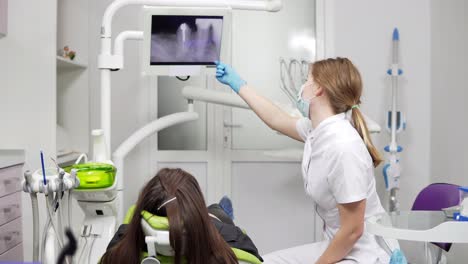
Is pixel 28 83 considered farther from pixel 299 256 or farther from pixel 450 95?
pixel 450 95

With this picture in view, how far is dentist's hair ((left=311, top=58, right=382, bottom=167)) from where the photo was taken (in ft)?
5.57

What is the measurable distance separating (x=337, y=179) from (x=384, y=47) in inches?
66.8

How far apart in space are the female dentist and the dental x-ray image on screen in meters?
0.48

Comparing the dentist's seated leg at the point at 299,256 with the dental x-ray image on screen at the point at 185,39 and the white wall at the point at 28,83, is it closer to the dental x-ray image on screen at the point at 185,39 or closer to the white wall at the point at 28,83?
the dental x-ray image on screen at the point at 185,39

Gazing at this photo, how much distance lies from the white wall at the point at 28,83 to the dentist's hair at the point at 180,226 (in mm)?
1065

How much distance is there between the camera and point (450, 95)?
109 inches

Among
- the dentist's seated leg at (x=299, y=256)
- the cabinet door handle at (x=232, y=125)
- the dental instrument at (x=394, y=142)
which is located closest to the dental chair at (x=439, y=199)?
the dentist's seated leg at (x=299, y=256)

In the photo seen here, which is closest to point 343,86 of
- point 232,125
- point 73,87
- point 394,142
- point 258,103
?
point 258,103

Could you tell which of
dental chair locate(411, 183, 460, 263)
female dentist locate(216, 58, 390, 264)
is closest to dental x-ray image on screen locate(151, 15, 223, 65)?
female dentist locate(216, 58, 390, 264)

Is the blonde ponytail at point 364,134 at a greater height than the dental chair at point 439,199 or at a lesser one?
greater

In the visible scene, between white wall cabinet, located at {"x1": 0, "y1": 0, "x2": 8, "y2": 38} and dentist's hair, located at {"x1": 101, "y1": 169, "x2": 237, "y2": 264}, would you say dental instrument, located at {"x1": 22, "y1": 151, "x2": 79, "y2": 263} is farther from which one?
white wall cabinet, located at {"x1": 0, "y1": 0, "x2": 8, "y2": 38}

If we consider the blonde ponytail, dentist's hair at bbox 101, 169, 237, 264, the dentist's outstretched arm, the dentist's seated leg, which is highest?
the dentist's outstretched arm

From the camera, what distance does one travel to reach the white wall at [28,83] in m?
1.98

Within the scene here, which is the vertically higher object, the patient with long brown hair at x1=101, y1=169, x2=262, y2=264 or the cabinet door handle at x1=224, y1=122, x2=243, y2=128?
the cabinet door handle at x1=224, y1=122, x2=243, y2=128
